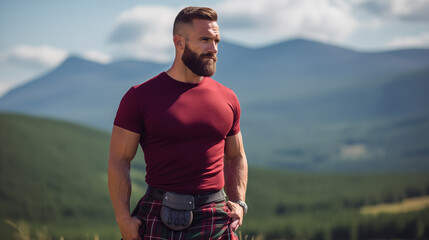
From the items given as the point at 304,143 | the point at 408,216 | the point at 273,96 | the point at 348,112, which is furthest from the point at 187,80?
the point at 273,96

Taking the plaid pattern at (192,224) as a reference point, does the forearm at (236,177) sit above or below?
above

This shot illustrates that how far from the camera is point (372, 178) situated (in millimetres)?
42531

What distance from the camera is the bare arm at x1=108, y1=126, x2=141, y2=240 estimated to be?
3.08m

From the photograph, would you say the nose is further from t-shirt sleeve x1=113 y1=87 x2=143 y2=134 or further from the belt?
the belt

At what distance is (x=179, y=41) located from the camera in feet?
10.5

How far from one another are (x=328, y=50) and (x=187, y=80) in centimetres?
18180

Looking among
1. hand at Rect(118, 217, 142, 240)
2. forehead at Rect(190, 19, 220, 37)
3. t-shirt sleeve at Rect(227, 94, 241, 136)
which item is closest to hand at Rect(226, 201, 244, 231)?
t-shirt sleeve at Rect(227, 94, 241, 136)

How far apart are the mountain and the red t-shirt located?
7018 cm

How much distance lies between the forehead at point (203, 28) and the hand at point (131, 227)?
46.7 inches

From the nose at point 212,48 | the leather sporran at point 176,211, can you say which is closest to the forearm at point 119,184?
the leather sporran at point 176,211

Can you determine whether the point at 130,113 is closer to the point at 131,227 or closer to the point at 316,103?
the point at 131,227

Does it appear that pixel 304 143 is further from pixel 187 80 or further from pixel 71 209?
pixel 187 80

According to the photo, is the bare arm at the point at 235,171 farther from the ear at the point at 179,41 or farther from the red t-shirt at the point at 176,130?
the ear at the point at 179,41

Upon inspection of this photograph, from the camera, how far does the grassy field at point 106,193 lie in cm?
2923
